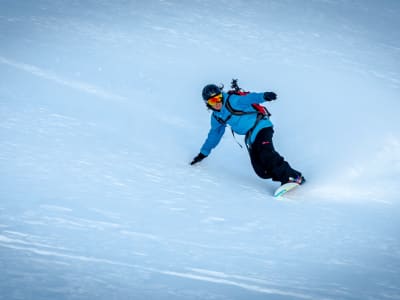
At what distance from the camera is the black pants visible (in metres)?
4.57

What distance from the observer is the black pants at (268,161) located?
15.0ft

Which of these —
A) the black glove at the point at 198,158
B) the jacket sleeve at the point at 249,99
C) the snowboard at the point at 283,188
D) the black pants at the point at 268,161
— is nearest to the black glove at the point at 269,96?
the jacket sleeve at the point at 249,99

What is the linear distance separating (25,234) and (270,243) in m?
1.64

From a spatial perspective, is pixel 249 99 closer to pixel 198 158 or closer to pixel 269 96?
pixel 269 96

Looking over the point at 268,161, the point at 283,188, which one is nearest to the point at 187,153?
the point at 268,161

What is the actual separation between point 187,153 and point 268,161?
1.31m

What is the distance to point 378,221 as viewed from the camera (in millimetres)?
3805

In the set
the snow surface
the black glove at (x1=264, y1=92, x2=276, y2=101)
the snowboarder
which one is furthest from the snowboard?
the black glove at (x1=264, y1=92, x2=276, y2=101)

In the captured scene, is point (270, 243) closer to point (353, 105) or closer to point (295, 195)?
point (295, 195)

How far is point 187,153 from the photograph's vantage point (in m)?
5.67

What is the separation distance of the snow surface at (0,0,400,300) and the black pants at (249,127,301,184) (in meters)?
0.18

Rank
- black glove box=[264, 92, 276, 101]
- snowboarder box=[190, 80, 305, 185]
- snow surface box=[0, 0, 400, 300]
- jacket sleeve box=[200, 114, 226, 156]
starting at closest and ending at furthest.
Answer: snow surface box=[0, 0, 400, 300], black glove box=[264, 92, 276, 101], snowboarder box=[190, 80, 305, 185], jacket sleeve box=[200, 114, 226, 156]

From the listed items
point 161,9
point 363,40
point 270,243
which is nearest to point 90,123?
point 270,243

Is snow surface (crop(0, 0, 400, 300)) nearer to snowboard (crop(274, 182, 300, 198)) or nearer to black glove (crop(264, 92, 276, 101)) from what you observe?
snowboard (crop(274, 182, 300, 198))
